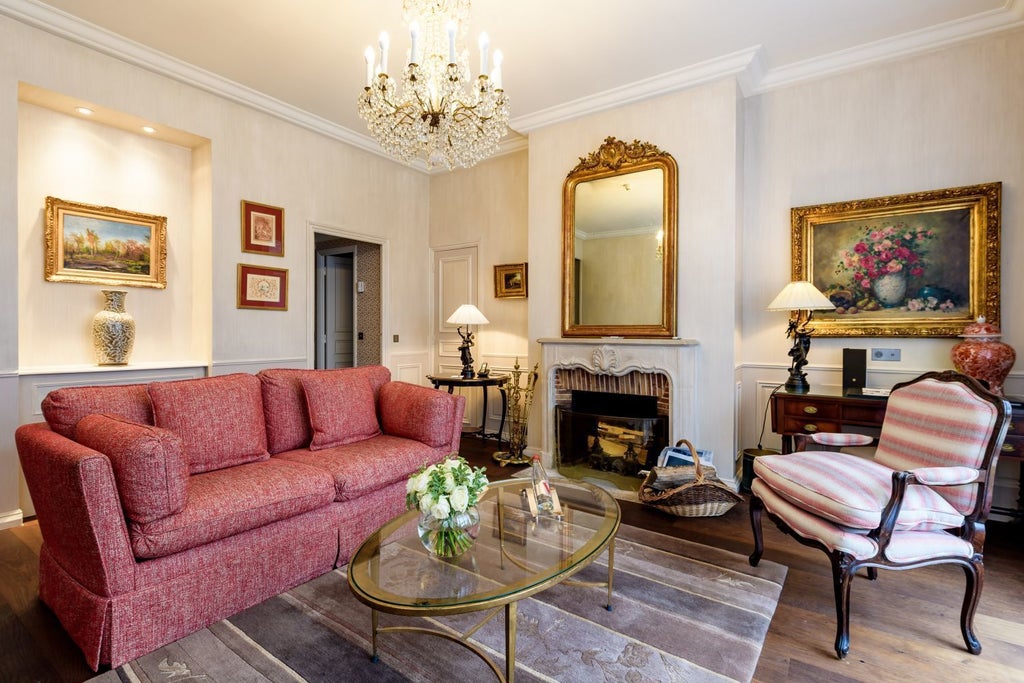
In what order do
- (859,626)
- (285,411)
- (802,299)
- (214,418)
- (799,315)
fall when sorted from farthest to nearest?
(799,315), (802,299), (285,411), (214,418), (859,626)

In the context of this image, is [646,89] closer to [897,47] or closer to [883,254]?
[897,47]

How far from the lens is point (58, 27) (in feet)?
9.66

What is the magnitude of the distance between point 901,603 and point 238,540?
108 inches

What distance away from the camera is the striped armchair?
68.2 inches

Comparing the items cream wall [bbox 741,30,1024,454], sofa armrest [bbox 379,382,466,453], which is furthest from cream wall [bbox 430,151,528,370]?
cream wall [bbox 741,30,1024,454]

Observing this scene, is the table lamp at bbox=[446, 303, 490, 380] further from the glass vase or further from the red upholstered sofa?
the glass vase

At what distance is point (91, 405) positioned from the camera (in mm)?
2123

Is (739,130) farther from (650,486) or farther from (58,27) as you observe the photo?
(58,27)

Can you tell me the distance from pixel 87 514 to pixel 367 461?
3.72ft

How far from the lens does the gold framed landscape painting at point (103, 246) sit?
3.22m

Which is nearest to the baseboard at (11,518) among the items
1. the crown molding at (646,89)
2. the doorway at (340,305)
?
the doorway at (340,305)

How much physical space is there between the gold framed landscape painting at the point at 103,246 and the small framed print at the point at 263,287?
1.75 ft

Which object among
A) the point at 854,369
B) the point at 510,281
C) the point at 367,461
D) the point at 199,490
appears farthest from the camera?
the point at 510,281

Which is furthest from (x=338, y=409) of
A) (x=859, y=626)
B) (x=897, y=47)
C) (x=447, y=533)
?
(x=897, y=47)
